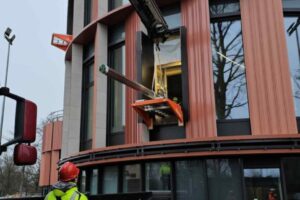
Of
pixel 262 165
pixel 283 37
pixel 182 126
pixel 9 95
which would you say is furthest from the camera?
pixel 182 126

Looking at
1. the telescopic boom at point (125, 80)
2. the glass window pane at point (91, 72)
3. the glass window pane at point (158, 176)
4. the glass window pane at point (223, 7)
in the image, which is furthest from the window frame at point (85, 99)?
the glass window pane at point (223, 7)

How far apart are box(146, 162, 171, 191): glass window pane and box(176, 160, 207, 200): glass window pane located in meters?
0.39

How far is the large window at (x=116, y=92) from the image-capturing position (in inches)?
607

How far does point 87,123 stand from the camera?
1809 centimetres

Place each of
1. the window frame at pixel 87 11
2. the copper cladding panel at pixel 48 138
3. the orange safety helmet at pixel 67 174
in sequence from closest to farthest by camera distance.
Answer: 1. the orange safety helmet at pixel 67 174
2. the window frame at pixel 87 11
3. the copper cladding panel at pixel 48 138

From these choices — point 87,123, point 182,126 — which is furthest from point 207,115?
point 87,123

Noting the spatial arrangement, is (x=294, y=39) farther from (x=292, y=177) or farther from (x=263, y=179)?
(x=263, y=179)

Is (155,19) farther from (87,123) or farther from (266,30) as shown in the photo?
(87,123)

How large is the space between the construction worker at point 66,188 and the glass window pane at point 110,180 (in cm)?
1053

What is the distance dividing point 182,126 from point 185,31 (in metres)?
3.58

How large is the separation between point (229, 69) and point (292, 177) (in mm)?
4262

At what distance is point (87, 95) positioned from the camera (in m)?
18.4

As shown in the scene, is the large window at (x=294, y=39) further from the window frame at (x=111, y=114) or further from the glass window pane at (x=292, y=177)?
the window frame at (x=111, y=114)

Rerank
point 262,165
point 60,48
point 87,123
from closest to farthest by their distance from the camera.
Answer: point 262,165
point 87,123
point 60,48
